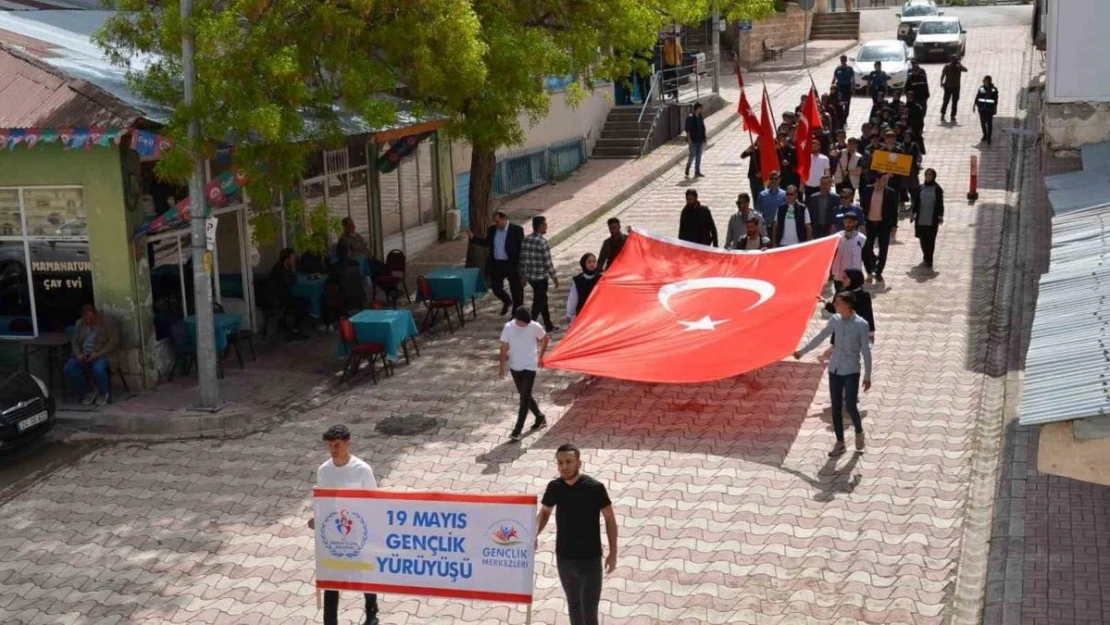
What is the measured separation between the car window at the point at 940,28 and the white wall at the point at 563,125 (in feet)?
46.1

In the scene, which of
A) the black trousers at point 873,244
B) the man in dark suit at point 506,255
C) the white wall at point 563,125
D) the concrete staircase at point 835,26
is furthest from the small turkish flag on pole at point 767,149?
the concrete staircase at point 835,26

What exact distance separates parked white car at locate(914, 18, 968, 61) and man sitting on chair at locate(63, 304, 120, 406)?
32.4 meters

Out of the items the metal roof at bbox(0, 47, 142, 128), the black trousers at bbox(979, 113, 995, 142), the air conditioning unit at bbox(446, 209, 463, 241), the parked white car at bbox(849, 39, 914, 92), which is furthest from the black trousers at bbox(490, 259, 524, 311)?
the parked white car at bbox(849, 39, 914, 92)

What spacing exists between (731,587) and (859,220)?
928 cm

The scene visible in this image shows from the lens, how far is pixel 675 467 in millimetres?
13688

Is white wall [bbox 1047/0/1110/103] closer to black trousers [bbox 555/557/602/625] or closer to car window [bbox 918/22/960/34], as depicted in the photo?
black trousers [bbox 555/557/602/625]

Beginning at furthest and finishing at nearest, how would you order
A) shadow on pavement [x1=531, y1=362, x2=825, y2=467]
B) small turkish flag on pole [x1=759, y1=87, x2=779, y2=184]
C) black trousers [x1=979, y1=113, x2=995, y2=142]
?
black trousers [x1=979, y1=113, x2=995, y2=142] < small turkish flag on pole [x1=759, y1=87, x2=779, y2=184] < shadow on pavement [x1=531, y1=362, x2=825, y2=467]

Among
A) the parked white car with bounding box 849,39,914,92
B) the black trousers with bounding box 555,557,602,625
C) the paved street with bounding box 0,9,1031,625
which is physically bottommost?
the paved street with bounding box 0,9,1031,625

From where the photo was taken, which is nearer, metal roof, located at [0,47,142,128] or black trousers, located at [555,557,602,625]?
black trousers, located at [555,557,602,625]

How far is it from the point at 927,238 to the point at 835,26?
112ft

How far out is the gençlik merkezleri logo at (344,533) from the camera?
391 inches

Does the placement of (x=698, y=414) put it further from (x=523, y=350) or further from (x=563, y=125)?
(x=563, y=125)

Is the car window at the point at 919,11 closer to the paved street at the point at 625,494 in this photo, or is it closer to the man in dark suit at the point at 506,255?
the paved street at the point at 625,494

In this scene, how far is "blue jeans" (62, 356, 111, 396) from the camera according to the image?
1655 cm
